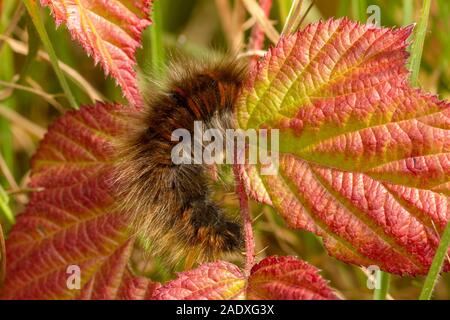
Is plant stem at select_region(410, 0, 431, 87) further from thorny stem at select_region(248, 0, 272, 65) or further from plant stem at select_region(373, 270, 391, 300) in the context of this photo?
thorny stem at select_region(248, 0, 272, 65)

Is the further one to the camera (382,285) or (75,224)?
(75,224)

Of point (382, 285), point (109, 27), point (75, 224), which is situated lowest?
point (382, 285)

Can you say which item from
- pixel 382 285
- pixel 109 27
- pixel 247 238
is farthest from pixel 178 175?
pixel 382 285

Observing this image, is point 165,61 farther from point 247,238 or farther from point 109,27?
point 247,238

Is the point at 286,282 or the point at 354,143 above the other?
the point at 354,143

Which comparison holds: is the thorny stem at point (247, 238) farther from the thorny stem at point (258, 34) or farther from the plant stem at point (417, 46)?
the thorny stem at point (258, 34)

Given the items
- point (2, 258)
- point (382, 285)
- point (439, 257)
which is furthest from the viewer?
point (2, 258)

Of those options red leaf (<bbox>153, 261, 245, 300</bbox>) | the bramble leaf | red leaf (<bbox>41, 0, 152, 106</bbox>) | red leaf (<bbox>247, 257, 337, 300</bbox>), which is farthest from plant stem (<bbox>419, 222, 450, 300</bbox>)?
red leaf (<bbox>41, 0, 152, 106</bbox>)
